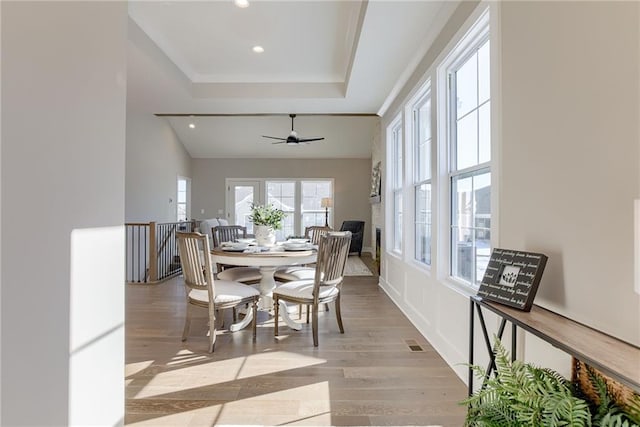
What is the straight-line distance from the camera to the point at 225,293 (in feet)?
9.32

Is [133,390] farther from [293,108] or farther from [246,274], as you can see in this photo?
[293,108]

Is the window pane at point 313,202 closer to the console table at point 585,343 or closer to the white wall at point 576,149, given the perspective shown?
the white wall at point 576,149

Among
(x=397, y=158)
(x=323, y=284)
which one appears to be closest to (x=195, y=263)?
(x=323, y=284)

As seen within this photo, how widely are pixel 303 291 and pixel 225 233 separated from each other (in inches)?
76.3

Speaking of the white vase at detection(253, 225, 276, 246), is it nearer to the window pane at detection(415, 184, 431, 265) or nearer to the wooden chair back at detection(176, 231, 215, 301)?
the wooden chair back at detection(176, 231, 215, 301)

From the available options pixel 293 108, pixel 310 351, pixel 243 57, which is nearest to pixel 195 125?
pixel 293 108

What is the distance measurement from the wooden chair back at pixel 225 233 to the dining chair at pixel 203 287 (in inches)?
50.2

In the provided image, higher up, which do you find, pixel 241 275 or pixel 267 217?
pixel 267 217

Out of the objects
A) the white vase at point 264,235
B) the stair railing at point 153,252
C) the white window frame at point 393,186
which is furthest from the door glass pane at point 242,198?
the white vase at point 264,235

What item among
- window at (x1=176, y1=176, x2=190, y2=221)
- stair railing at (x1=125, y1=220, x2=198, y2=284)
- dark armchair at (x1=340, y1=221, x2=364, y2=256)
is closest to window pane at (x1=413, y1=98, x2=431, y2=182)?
stair railing at (x1=125, y1=220, x2=198, y2=284)

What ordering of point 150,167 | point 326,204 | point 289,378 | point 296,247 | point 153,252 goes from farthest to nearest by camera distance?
point 326,204 < point 150,167 < point 153,252 < point 296,247 < point 289,378

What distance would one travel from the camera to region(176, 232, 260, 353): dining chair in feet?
8.82

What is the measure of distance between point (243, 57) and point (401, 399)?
4.04 metres

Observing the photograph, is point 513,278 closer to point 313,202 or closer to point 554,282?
point 554,282
